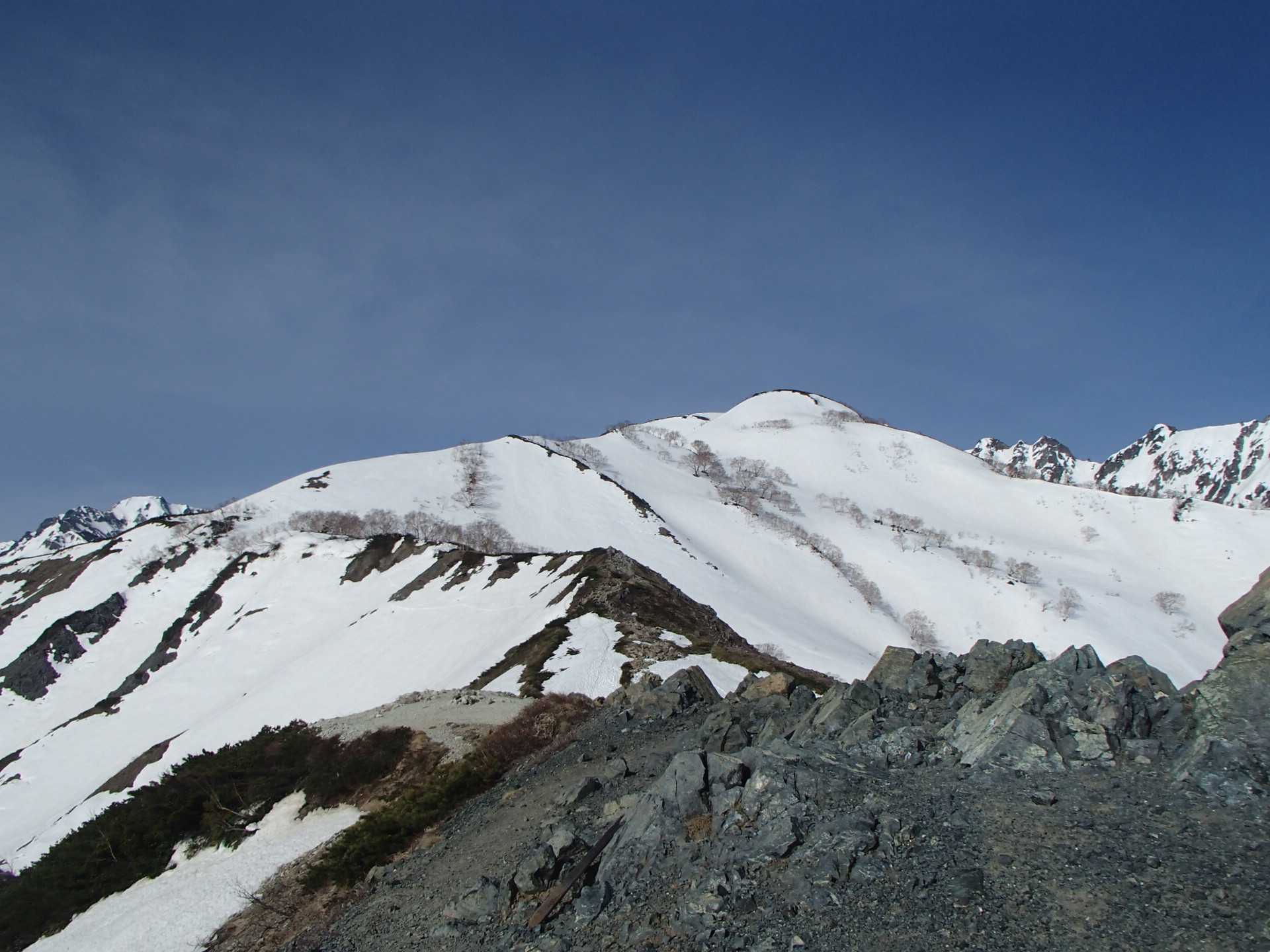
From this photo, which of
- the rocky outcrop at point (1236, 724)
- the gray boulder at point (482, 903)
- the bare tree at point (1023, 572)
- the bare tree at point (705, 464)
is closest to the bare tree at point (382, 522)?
the bare tree at point (705, 464)

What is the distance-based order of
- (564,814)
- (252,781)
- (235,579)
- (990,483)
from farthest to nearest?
(990,483), (235,579), (252,781), (564,814)

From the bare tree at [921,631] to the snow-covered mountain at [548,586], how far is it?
42 centimetres

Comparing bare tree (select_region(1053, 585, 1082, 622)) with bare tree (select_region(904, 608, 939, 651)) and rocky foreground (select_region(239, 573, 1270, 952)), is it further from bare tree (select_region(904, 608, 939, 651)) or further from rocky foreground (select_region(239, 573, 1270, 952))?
rocky foreground (select_region(239, 573, 1270, 952))

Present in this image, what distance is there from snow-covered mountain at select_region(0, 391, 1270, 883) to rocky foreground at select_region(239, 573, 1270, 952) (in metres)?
17.2

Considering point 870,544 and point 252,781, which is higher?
point 870,544

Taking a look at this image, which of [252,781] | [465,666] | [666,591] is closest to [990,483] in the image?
[666,591]

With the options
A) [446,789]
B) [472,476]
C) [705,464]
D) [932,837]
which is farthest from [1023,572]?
[932,837]

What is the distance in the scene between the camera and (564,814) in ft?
55.9

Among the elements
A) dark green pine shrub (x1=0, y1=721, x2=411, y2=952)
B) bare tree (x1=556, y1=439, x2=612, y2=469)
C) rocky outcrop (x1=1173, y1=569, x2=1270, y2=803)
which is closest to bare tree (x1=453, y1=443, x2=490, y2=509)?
bare tree (x1=556, y1=439, x2=612, y2=469)

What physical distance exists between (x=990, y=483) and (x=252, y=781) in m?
171

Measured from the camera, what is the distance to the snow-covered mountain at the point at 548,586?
46875 mm

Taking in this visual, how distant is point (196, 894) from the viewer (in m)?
20.2

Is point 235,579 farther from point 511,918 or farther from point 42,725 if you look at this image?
point 511,918

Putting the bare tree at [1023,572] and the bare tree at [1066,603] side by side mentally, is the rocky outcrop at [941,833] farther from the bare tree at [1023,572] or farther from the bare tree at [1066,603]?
the bare tree at [1023,572]
